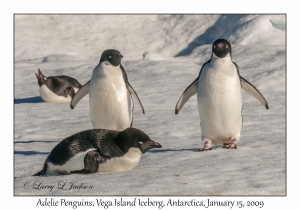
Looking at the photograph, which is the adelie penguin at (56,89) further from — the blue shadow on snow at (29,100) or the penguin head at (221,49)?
the penguin head at (221,49)

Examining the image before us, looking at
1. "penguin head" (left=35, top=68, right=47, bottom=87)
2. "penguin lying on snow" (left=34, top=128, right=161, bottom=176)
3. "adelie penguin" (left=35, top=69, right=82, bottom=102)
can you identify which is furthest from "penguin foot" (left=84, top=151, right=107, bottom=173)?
"penguin head" (left=35, top=68, right=47, bottom=87)

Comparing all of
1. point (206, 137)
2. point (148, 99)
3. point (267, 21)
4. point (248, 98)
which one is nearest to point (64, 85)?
point (148, 99)

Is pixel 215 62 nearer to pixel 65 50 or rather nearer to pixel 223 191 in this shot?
pixel 223 191

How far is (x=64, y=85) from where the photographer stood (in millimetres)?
10547

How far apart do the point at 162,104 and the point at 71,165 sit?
4.70 m

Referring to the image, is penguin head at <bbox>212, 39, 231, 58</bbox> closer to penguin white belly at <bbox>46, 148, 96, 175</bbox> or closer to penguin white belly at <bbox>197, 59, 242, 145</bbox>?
penguin white belly at <bbox>197, 59, 242, 145</bbox>

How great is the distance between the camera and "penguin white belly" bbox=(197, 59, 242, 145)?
6.03m

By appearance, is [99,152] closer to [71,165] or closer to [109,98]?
[71,165]

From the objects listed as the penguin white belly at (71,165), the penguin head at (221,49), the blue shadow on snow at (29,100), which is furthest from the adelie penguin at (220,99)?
the blue shadow on snow at (29,100)

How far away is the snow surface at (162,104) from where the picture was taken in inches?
189

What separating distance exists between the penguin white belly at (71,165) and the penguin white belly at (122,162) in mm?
160

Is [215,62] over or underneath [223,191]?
over

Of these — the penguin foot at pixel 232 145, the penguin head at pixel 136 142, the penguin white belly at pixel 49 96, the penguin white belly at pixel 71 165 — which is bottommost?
the penguin white belly at pixel 71 165

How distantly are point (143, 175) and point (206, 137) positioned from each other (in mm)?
1344
